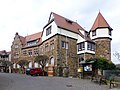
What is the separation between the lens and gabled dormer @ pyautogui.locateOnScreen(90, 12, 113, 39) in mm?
48156

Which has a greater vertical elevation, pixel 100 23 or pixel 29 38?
pixel 100 23

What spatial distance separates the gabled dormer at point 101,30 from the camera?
48156mm

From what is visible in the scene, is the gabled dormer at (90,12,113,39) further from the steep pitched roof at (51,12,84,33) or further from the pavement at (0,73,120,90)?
the pavement at (0,73,120,90)

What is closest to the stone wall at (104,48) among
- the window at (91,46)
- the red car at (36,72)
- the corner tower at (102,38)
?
the corner tower at (102,38)

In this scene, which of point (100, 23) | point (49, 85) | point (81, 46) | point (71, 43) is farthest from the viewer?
point (100, 23)

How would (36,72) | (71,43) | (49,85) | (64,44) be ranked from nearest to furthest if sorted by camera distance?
(49,85), (36,72), (64,44), (71,43)

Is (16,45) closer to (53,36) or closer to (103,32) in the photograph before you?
(53,36)

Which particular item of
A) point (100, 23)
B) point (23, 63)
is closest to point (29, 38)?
point (23, 63)

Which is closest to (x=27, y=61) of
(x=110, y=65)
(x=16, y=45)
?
(x=16, y=45)

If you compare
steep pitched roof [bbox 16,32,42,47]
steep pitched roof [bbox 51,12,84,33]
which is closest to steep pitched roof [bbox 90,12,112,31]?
steep pitched roof [bbox 51,12,84,33]

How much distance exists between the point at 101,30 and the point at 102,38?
2.01 metres

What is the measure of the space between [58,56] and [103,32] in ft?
41.5

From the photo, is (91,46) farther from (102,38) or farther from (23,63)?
(23,63)

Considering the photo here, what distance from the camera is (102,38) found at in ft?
157
